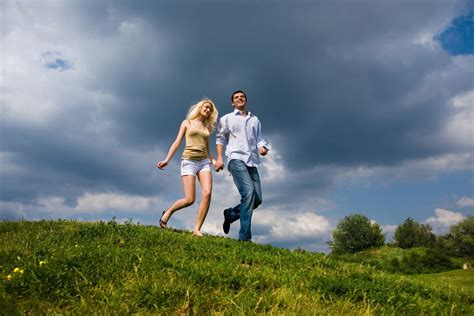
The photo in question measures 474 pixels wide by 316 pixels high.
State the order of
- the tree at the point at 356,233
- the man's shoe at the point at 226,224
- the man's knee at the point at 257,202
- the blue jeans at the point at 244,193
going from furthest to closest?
the tree at the point at 356,233 → the man's shoe at the point at 226,224 → the man's knee at the point at 257,202 → the blue jeans at the point at 244,193

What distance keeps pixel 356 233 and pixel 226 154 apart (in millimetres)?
53804

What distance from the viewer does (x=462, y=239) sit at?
64.1 meters

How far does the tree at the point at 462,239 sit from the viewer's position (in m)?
62.3

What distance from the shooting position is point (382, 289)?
6129 millimetres


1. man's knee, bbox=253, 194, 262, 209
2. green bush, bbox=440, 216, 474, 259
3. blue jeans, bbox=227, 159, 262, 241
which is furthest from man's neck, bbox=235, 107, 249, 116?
green bush, bbox=440, 216, 474, 259

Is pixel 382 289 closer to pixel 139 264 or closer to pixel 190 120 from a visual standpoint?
pixel 139 264

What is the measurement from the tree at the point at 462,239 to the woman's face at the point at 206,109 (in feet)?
194

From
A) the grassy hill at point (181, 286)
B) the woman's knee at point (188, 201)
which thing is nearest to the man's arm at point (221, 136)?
the woman's knee at point (188, 201)

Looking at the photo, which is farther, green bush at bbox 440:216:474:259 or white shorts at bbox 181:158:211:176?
green bush at bbox 440:216:474:259

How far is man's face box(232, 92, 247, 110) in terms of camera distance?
36.2 ft

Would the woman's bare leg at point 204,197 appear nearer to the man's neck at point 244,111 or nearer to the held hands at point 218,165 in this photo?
the held hands at point 218,165

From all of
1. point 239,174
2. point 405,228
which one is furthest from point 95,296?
point 405,228

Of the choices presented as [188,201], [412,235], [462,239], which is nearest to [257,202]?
[188,201]

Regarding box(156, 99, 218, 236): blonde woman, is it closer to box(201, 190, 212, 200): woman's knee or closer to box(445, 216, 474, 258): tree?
box(201, 190, 212, 200): woman's knee
